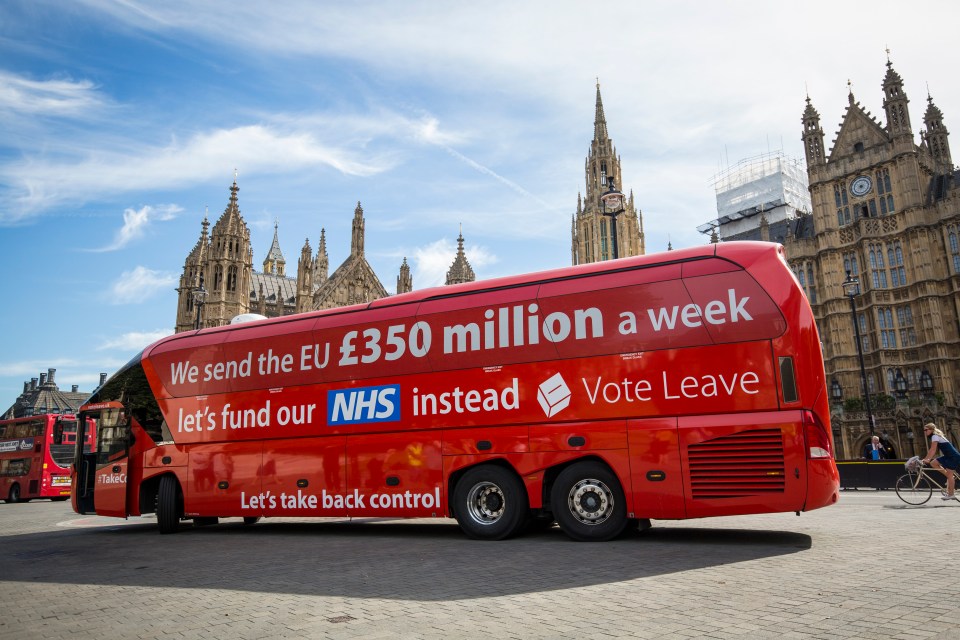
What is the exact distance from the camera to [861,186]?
44.5 meters

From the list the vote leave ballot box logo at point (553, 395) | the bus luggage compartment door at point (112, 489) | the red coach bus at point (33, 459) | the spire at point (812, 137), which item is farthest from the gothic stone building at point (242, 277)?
the vote leave ballot box logo at point (553, 395)

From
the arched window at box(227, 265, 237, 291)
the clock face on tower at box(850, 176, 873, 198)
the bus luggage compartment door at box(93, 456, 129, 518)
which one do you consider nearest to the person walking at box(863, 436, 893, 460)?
the bus luggage compartment door at box(93, 456, 129, 518)

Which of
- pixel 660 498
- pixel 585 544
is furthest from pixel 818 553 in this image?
pixel 585 544

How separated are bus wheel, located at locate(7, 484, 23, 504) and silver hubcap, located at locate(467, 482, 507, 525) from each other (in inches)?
1199

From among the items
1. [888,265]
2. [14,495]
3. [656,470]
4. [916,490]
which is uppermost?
[888,265]

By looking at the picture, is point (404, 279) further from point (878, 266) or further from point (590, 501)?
point (590, 501)

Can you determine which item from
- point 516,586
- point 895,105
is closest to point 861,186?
point 895,105

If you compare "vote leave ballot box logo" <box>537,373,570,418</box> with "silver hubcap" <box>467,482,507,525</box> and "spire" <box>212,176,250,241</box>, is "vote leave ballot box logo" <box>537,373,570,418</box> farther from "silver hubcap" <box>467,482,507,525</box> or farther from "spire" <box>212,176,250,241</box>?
"spire" <box>212,176,250,241</box>

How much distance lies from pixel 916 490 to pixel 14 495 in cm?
3687

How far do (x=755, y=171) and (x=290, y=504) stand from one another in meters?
68.3

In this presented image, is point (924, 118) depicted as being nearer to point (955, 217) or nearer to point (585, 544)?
point (955, 217)

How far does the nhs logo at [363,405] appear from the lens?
11461 mm

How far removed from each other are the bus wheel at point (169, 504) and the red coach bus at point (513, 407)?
4 centimetres

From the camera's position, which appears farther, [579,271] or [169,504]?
[169,504]
